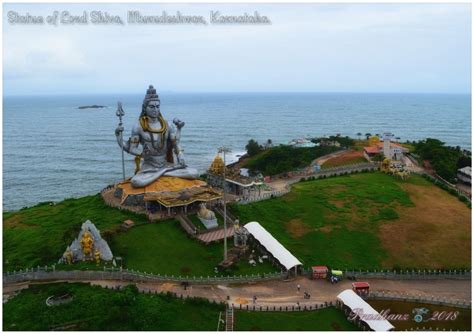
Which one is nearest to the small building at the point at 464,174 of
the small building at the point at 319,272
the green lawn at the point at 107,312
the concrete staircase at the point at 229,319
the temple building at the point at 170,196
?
the small building at the point at 319,272

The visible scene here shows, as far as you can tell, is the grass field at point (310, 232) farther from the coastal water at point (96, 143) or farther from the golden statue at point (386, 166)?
the coastal water at point (96, 143)

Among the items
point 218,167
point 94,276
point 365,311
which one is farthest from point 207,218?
point 365,311

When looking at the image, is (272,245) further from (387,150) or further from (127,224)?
(387,150)

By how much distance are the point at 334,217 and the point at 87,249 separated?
23.1m

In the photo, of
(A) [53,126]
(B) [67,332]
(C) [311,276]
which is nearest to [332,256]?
(C) [311,276]

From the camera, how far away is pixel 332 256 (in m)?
38.5

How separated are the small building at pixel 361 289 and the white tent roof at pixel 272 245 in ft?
15.0

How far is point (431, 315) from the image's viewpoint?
99.7 feet

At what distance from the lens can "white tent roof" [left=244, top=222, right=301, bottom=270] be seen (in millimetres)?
35438

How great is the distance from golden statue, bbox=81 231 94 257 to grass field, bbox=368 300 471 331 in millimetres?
21023

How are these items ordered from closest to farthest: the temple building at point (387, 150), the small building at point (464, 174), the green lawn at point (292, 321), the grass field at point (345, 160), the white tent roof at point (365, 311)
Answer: the white tent roof at point (365, 311), the green lawn at point (292, 321), the small building at point (464, 174), the temple building at point (387, 150), the grass field at point (345, 160)

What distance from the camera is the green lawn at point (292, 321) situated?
28.5m

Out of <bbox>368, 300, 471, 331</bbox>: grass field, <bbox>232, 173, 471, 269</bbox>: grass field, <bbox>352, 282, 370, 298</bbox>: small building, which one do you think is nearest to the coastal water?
<bbox>232, 173, 471, 269</bbox>: grass field

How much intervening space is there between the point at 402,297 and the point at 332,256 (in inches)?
286
